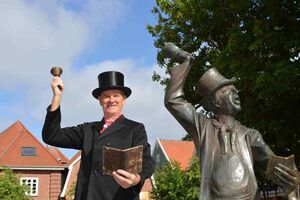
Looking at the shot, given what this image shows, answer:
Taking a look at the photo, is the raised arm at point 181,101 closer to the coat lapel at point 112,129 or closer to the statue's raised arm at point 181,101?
the statue's raised arm at point 181,101

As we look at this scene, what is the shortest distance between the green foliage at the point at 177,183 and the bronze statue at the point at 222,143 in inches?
526

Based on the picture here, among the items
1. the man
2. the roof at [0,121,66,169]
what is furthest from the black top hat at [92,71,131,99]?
the roof at [0,121,66,169]

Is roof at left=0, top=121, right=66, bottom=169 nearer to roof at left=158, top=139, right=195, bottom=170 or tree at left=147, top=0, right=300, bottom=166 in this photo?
roof at left=158, top=139, right=195, bottom=170

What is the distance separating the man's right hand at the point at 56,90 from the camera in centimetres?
400

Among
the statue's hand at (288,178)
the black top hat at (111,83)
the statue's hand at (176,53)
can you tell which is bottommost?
the statue's hand at (288,178)

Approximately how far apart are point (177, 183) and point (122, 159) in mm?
14364

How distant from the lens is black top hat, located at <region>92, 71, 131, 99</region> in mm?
4250

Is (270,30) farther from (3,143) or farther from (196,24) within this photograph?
(3,143)

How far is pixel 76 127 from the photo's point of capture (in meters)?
4.33

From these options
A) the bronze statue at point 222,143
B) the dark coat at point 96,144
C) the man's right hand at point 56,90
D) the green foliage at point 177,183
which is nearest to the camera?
the bronze statue at point 222,143

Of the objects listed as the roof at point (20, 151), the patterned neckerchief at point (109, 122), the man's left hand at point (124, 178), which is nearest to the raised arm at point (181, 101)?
the patterned neckerchief at point (109, 122)

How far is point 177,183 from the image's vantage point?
691 inches

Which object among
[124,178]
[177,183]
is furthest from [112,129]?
[177,183]

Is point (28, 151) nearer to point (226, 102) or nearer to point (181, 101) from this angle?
point (181, 101)
